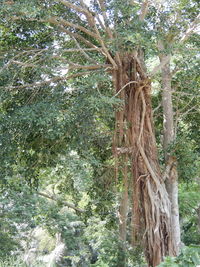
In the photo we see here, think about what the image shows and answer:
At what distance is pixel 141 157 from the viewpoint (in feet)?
17.9

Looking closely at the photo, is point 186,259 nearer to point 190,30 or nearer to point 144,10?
point 144,10

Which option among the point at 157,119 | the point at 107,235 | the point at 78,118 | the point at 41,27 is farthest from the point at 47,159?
the point at 107,235

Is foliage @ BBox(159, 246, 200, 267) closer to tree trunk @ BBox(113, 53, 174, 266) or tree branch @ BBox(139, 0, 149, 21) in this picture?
tree trunk @ BBox(113, 53, 174, 266)

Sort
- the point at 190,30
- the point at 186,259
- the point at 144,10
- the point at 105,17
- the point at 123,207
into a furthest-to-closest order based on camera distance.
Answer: the point at 123,207 < the point at 190,30 < the point at 144,10 < the point at 105,17 < the point at 186,259

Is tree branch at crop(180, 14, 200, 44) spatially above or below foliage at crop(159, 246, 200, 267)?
above

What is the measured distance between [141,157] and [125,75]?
52.9 inches

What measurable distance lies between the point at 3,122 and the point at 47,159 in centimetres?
105

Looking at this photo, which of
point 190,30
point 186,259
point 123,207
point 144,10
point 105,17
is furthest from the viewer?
point 123,207

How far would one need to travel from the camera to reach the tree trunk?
5.11 m

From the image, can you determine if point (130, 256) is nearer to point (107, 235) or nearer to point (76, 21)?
point (107, 235)

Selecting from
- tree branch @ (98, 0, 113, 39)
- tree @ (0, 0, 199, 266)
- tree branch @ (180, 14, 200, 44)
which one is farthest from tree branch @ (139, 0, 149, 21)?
tree branch @ (180, 14, 200, 44)

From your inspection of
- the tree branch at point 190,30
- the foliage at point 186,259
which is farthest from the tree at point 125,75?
A: the foliage at point 186,259

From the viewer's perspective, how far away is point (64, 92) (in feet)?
16.1

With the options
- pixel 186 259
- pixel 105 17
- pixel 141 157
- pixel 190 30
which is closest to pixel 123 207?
pixel 141 157
